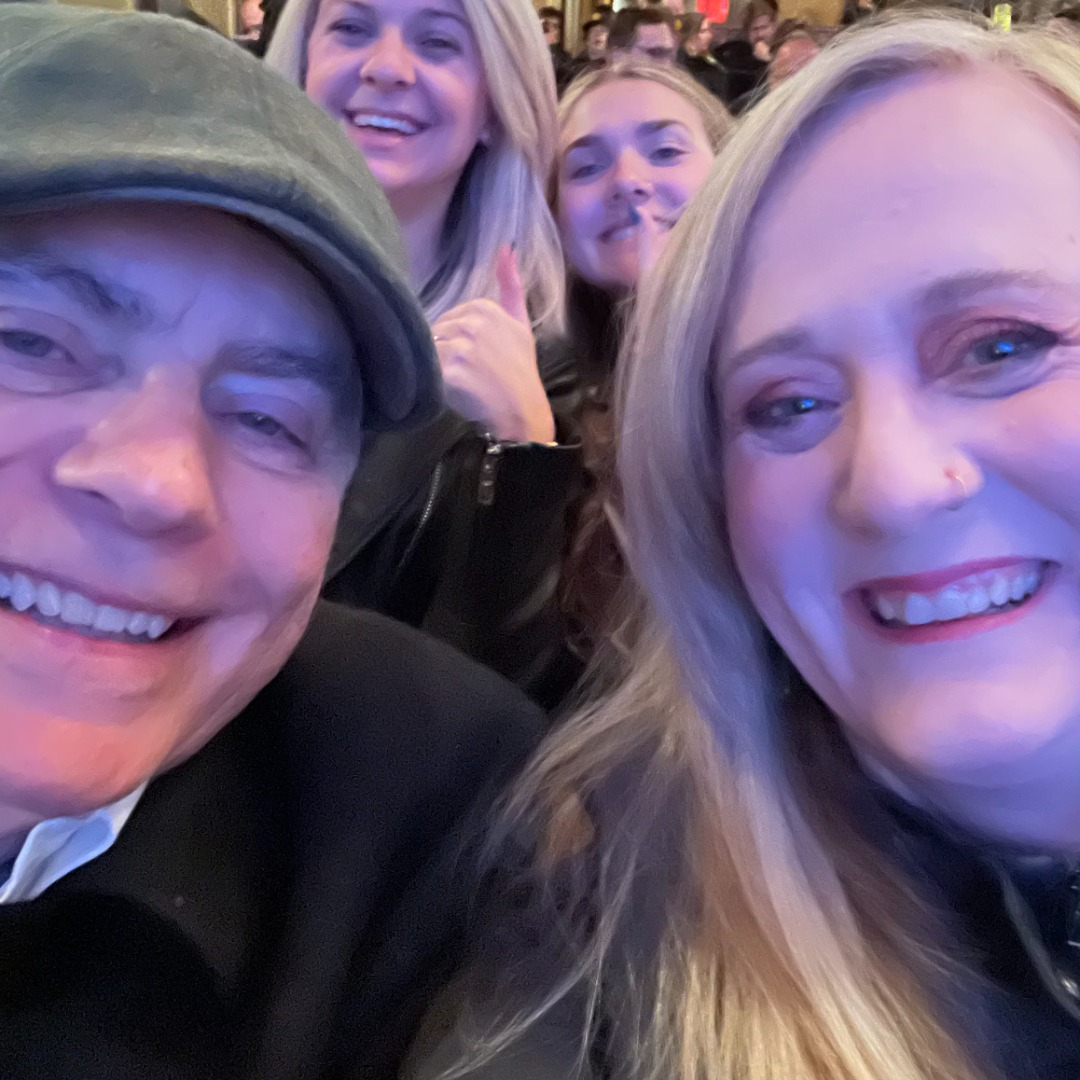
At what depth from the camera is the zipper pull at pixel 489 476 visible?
1.56 m

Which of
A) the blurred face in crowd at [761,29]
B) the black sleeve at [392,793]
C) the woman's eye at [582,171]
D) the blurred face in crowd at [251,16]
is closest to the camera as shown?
the black sleeve at [392,793]

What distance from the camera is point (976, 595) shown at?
33.4 inches

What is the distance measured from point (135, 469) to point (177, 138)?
0.79 ft

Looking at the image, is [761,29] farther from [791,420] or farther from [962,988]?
[962,988]

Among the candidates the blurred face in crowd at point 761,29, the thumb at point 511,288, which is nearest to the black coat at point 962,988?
the thumb at point 511,288

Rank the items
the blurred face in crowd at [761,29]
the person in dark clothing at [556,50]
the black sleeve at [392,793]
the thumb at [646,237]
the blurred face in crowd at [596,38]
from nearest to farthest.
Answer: the black sleeve at [392,793]
the thumb at [646,237]
the blurred face in crowd at [596,38]
the person in dark clothing at [556,50]
the blurred face in crowd at [761,29]

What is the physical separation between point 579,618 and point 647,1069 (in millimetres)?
806

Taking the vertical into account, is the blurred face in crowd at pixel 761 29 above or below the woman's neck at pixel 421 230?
above

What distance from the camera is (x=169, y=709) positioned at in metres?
0.85

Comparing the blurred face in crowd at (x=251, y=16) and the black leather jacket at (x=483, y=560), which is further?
the blurred face in crowd at (x=251, y=16)

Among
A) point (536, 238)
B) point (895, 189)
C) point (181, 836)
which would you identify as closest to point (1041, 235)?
point (895, 189)

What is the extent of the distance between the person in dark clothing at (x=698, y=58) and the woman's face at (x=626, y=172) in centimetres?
72

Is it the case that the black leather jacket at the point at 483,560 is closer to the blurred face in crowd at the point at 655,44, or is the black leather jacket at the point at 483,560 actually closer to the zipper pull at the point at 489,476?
the zipper pull at the point at 489,476

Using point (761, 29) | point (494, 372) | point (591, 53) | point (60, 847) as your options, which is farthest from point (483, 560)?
point (761, 29)
